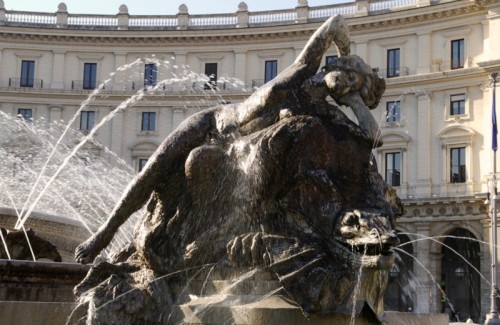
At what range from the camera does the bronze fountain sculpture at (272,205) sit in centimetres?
421

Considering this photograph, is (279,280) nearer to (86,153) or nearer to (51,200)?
(51,200)

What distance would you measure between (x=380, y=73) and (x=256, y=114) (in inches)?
1497

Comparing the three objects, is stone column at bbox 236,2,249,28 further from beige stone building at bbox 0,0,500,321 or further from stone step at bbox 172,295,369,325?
stone step at bbox 172,295,369,325

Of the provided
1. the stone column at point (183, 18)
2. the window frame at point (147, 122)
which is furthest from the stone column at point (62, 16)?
the window frame at point (147, 122)

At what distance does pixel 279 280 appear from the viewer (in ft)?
13.9

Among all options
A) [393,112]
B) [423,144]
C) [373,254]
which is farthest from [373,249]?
[393,112]

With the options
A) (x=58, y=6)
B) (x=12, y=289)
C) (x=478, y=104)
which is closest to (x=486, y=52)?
(x=478, y=104)

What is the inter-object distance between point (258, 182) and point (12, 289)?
8.33 feet

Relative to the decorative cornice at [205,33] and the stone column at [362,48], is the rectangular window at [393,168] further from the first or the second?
the decorative cornice at [205,33]

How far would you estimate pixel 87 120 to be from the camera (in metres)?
45.4

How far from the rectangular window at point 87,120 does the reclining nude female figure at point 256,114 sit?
136ft

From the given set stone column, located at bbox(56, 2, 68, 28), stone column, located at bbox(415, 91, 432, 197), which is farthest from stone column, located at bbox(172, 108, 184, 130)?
stone column, located at bbox(415, 91, 432, 197)

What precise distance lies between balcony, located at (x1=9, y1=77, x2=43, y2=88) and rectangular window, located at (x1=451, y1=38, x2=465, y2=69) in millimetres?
25315

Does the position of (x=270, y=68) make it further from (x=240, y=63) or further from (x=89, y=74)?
(x=89, y=74)
